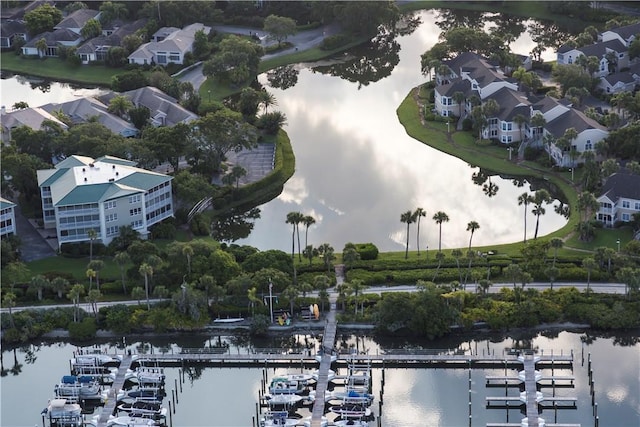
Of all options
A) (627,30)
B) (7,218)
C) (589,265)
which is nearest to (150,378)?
(7,218)

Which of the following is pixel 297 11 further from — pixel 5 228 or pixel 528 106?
pixel 5 228

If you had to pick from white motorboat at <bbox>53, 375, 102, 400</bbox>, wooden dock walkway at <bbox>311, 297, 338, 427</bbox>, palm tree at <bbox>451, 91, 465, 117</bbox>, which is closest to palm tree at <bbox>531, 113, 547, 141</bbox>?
palm tree at <bbox>451, 91, 465, 117</bbox>

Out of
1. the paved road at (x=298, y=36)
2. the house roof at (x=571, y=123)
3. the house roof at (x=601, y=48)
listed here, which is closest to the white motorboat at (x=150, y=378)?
the house roof at (x=571, y=123)

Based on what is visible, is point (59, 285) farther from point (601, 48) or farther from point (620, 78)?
point (601, 48)

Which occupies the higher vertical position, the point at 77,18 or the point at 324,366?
the point at 77,18

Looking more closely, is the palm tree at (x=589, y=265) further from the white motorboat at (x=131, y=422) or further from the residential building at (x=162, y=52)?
the residential building at (x=162, y=52)

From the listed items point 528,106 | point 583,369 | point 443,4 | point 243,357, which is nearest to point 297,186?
point 528,106

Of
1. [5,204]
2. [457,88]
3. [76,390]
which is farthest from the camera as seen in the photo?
[457,88]
